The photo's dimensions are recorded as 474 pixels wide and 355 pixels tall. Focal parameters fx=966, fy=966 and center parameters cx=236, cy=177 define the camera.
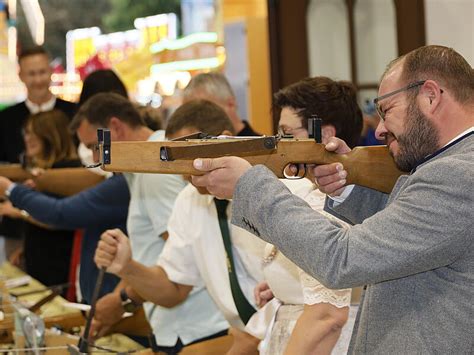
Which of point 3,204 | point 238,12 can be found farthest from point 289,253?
point 238,12

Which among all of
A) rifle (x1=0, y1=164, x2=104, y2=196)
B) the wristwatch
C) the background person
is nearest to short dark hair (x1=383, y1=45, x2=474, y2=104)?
the wristwatch

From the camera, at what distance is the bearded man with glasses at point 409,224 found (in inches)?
67.0

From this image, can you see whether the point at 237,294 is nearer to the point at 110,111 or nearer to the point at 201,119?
the point at 201,119

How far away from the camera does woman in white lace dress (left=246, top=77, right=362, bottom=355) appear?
218 cm

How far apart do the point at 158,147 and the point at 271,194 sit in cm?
27

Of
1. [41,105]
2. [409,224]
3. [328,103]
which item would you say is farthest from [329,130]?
[41,105]

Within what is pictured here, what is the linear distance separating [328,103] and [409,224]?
83 cm

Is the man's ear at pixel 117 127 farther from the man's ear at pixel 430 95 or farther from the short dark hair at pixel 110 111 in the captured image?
the man's ear at pixel 430 95

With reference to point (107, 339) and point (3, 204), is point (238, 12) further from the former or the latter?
point (107, 339)

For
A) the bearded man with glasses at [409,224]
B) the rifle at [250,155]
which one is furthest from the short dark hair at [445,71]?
the rifle at [250,155]

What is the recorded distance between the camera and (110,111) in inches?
148

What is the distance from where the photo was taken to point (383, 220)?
68.7 inches

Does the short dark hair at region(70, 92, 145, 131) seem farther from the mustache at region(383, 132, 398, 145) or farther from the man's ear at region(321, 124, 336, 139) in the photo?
the mustache at region(383, 132, 398, 145)

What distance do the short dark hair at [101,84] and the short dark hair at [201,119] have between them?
216 cm
